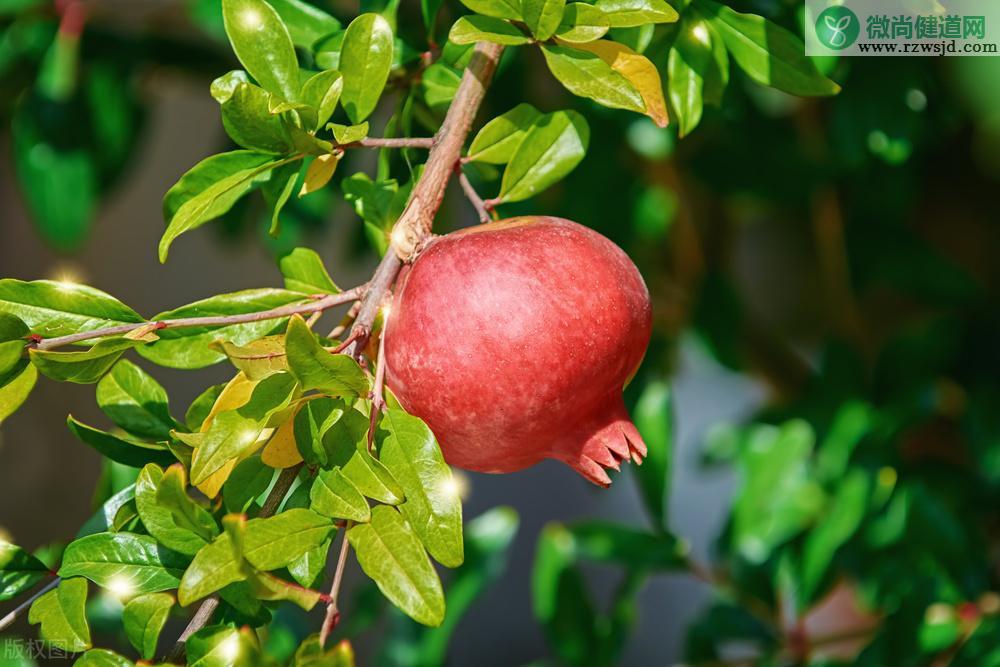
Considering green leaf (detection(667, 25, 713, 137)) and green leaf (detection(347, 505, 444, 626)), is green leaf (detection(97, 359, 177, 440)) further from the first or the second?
green leaf (detection(667, 25, 713, 137))

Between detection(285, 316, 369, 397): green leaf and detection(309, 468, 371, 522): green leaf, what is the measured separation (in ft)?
0.12

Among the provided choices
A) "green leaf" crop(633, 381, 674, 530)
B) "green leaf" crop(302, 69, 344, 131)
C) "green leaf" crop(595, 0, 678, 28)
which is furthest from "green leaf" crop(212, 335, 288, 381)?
"green leaf" crop(633, 381, 674, 530)

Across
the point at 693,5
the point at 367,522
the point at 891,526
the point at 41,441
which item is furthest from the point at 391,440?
the point at 41,441

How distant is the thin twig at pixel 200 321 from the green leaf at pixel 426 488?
70 mm

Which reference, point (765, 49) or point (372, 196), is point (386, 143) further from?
point (765, 49)

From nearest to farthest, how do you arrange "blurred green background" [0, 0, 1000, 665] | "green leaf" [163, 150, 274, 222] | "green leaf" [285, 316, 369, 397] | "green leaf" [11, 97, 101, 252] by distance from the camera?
1. "green leaf" [285, 316, 369, 397]
2. "green leaf" [163, 150, 274, 222]
3. "blurred green background" [0, 0, 1000, 665]
4. "green leaf" [11, 97, 101, 252]

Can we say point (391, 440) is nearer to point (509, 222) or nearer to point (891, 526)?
point (509, 222)

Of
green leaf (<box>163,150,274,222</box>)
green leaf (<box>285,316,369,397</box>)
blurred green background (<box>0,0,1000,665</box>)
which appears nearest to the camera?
green leaf (<box>285,316,369,397</box>)

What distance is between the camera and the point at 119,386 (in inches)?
20.8

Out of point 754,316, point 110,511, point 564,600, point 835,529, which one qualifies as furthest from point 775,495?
point 110,511

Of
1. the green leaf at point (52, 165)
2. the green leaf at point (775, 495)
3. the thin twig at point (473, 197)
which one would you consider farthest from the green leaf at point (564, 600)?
the green leaf at point (52, 165)

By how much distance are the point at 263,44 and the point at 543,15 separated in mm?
135

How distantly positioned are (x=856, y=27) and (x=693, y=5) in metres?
0.13

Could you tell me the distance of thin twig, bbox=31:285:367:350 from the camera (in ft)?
1.44
